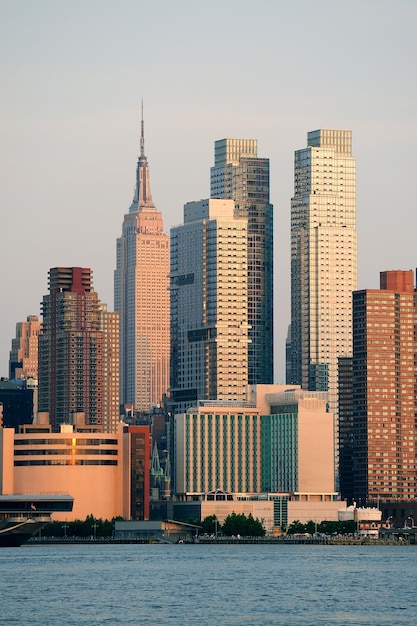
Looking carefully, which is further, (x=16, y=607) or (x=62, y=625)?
(x=16, y=607)

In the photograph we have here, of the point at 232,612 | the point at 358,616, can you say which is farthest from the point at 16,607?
the point at 358,616

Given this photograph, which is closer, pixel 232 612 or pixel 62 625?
pixel 62 625

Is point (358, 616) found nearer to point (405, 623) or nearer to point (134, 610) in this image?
point (405, 623)

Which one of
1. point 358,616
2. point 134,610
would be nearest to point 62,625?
point 134,610

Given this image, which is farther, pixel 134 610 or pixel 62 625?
pixel 134 610

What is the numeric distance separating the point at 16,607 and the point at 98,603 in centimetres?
997

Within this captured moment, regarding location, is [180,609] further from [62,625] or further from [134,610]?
[62,625]

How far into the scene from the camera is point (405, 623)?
176500 millimetres

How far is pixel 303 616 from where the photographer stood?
18375 cm

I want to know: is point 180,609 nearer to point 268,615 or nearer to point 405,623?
point 268,615

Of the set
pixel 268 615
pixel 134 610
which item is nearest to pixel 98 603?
pixel 134 610

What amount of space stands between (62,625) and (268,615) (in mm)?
Answer: 22868

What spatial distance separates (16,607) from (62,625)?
20976mm

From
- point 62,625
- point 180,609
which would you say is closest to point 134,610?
point 180,609
